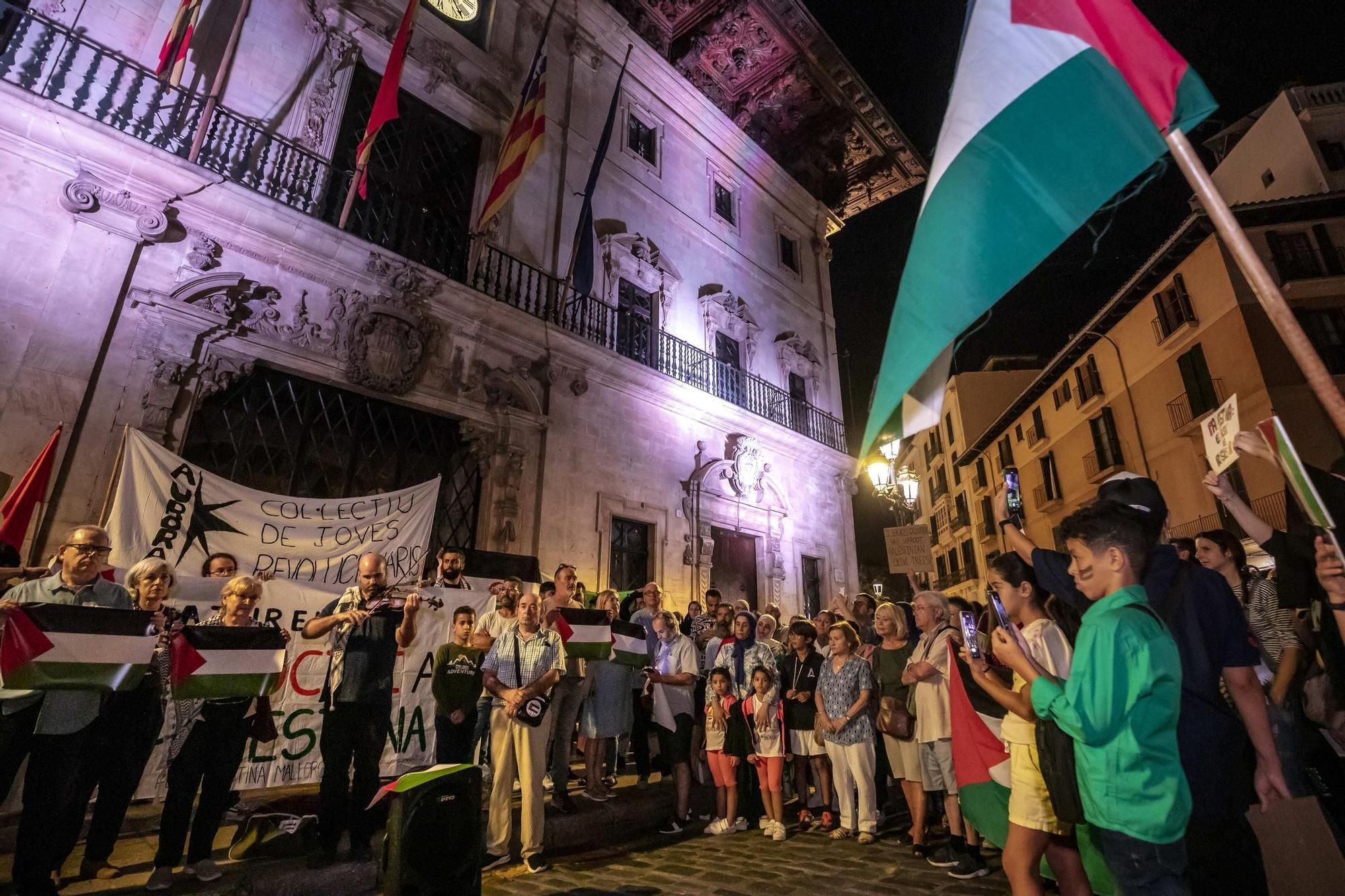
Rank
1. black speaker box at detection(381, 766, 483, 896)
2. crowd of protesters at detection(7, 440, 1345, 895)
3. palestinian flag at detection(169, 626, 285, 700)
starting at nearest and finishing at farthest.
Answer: crowd of protesters at detection(7, 440, 1345, 895) < black speaker box at detection(381, 766, 483, 896) < palestinian flag at detection(169, 626, 285, 700)

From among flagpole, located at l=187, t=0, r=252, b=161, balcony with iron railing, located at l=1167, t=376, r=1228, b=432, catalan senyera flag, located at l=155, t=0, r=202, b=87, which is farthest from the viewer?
balcony with iron railing, located at l=1167, t=376, r=1228, b=432

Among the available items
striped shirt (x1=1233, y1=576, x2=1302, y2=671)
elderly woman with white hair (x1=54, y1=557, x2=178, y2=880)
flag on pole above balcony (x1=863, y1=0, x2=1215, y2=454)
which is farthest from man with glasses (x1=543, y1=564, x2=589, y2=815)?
striped shirt (x1=1233, y1=576, x2=1302, y2=671)

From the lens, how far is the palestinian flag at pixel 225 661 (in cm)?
377

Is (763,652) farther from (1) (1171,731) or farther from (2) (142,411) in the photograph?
(2) (142,411)

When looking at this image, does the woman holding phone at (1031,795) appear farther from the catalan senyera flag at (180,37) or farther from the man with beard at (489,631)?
the catalan senyera flag at (180,37)

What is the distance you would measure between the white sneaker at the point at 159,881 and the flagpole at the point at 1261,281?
5.33 metres

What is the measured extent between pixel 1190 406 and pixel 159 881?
2330 centimetres

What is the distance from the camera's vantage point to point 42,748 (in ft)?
11.0

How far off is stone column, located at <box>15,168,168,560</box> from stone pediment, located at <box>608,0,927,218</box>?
39.2 feet

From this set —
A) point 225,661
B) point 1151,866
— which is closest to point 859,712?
point 1151,866

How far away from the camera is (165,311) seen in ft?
Answer: 24.1

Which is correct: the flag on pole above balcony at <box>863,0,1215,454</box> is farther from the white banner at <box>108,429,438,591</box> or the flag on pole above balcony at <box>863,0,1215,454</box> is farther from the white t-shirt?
the white banner at <box>108,429,438,591</box>

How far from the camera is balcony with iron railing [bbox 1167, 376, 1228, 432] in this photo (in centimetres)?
1709

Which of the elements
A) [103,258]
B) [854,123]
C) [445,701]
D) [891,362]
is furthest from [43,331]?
[854,123]
